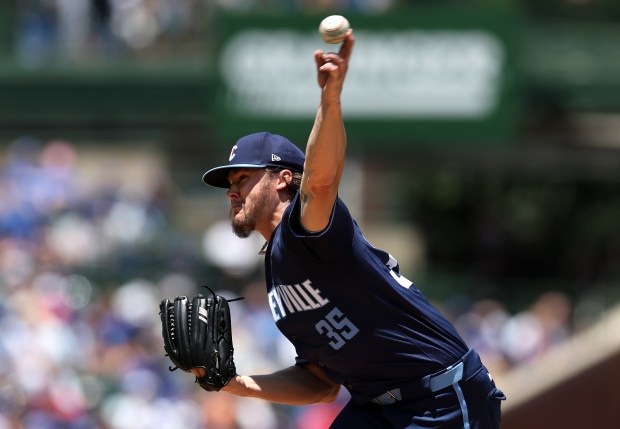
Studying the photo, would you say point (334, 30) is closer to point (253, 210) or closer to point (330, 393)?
point (253, 210)

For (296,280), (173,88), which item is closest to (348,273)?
(296,280)

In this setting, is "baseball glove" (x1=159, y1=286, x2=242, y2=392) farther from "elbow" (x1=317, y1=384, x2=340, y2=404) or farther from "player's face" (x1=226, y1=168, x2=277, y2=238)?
"elbow" (x1=317, y1=384, x2=340, y2=404)

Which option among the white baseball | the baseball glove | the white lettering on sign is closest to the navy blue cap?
the baseball glove

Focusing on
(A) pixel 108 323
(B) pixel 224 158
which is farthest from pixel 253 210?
(B) pixel 224 158

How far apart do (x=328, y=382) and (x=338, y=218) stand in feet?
3.23

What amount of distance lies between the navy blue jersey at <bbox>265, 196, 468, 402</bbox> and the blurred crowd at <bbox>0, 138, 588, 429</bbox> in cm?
583

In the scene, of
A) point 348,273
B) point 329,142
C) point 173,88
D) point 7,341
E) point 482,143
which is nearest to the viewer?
point 329,142

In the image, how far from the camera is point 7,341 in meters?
10.7

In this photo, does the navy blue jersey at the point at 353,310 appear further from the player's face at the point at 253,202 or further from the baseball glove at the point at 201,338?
the baseball glove at the point at 201,338

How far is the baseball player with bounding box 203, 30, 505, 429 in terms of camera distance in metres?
3.72

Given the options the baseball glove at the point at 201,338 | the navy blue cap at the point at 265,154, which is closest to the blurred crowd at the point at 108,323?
the baseball glove at the point at 201,338

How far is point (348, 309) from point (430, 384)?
40cm

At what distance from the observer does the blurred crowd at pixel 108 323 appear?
10266 millimetres

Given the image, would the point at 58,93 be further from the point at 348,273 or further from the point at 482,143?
the point at 348,273
